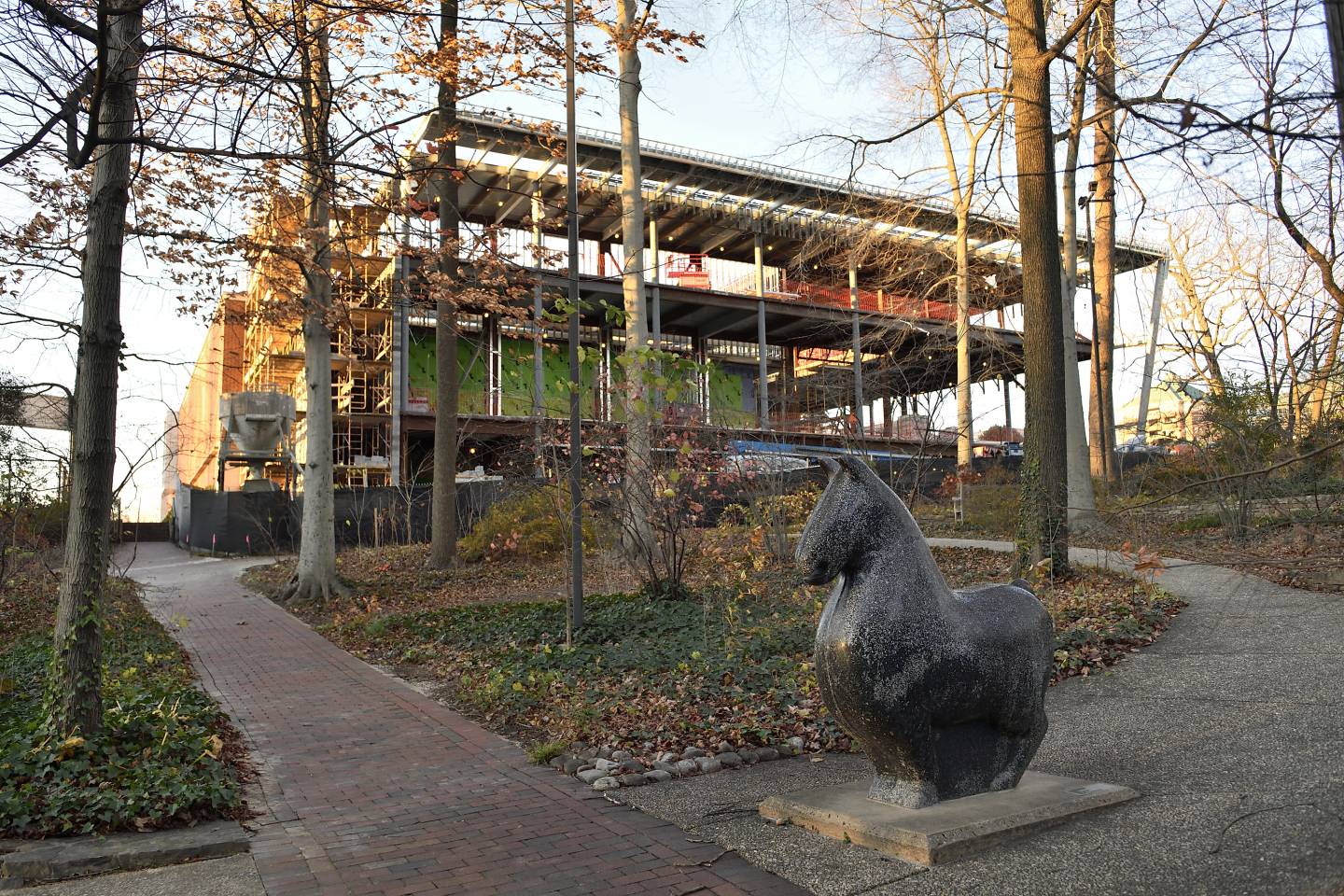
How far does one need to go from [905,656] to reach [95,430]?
4971mm

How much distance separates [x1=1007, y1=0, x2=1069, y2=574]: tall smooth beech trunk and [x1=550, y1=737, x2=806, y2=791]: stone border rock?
5983mm

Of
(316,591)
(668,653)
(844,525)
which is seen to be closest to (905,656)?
(844,525)

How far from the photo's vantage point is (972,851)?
4.07m

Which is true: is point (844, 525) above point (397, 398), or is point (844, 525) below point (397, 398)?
below

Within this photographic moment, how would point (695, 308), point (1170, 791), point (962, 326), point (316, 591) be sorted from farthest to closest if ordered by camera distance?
point (695, 308), point (962, 326), point (316, 591), point (1170, 791)

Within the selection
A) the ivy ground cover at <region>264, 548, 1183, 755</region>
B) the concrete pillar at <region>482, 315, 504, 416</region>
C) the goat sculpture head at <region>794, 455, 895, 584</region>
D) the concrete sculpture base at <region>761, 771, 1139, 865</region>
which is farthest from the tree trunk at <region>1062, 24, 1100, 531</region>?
the concrete pillar at <region>482, 315, 504, 416</region>

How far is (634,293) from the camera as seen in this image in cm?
1449

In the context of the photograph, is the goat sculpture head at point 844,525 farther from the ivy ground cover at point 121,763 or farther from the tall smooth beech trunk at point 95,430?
the tall smooth beech trunk at point 95,430

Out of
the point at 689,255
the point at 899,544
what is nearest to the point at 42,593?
the point at 899,544

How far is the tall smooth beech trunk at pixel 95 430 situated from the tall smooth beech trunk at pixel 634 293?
5.33 metres

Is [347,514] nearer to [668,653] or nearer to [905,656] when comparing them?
[668,653]


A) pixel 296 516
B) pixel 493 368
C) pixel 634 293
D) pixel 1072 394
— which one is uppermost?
pixel 493 368

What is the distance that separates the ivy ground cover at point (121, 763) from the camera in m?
4.77

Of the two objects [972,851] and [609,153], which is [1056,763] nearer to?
[972,851]
